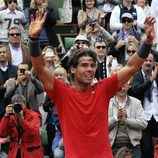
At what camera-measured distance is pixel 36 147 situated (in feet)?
36.6

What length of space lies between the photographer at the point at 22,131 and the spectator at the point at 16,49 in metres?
2.48

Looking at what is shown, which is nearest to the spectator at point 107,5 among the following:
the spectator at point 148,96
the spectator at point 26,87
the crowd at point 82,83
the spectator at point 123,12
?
the crowd at point 82,83

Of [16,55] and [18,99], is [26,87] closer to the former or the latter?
[18,99]

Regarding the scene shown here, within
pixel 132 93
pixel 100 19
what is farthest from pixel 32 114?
pixel 100 19

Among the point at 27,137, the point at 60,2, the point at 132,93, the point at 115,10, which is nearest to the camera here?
the point at 27,137

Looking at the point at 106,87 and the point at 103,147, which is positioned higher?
the point at 106,87

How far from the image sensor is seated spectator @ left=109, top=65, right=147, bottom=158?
11453 mm

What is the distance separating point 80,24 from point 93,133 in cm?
875

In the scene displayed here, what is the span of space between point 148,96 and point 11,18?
400cm

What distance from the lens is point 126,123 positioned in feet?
37.6

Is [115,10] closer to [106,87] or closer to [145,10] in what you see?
[145,10]

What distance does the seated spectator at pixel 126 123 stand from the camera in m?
11.5

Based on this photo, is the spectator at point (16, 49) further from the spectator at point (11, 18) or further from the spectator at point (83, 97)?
the spectator at point (83, 97)

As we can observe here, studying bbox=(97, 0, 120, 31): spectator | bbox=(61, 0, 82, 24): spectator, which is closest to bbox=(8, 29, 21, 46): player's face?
bbox=(61, 0, 82, 24): spectator
